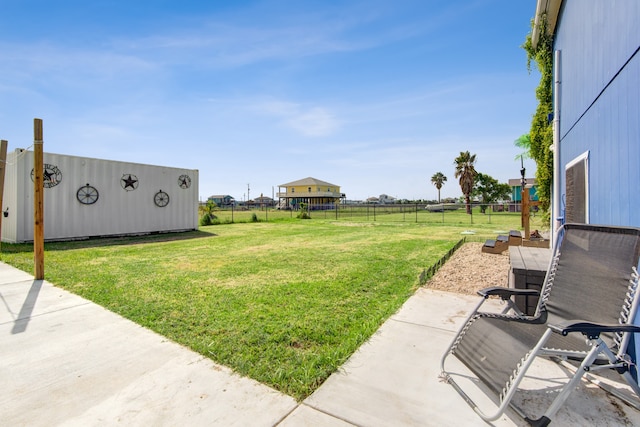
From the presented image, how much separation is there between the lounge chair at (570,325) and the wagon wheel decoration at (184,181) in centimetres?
1239

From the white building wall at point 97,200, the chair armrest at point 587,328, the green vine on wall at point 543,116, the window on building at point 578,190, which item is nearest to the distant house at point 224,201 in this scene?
the white building wall at point 97,200

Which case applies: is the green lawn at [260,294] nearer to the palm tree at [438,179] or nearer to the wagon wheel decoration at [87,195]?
the wagon wheel decoration at [87,195]

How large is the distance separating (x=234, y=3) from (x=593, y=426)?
355 inches

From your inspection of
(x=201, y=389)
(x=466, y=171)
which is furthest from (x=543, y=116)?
(x=466, y=171)

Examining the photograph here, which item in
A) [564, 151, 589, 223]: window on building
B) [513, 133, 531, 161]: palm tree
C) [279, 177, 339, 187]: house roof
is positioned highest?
[279, 177, 339, 187]: house roof

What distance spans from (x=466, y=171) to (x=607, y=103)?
32553mm

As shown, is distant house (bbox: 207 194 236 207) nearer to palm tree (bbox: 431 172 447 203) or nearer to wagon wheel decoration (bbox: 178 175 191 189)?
wagon wheel decoration (bbox: 178 175 191 189)

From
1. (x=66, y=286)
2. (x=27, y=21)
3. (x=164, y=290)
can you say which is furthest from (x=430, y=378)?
(x=27, y=21)

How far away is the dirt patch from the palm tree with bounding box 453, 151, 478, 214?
92.5 feet

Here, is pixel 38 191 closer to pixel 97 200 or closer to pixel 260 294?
pixel 260 294

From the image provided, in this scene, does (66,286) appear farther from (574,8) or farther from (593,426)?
(574,8)

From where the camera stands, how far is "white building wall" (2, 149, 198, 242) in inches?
335

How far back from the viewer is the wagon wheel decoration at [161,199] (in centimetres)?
1148

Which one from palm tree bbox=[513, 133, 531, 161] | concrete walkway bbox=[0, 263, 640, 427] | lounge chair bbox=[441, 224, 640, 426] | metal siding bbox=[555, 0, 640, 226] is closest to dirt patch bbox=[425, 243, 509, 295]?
concrete walkway bbox=[0, 263, 640, 427]
